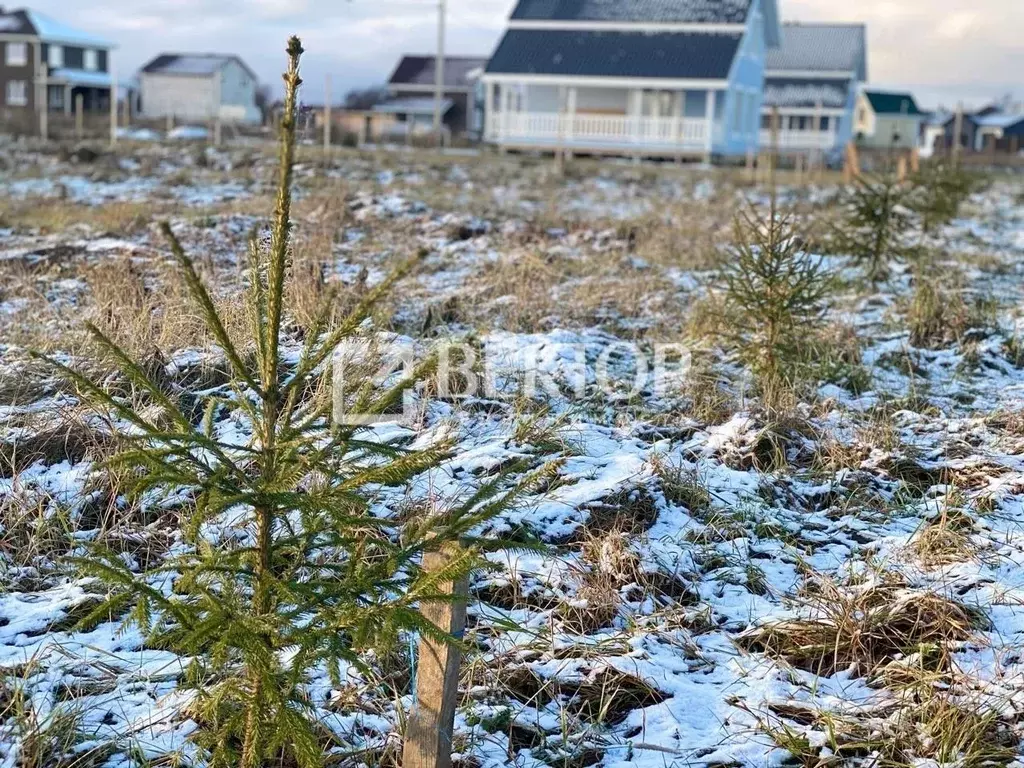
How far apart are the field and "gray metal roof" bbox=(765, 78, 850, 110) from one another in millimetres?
38807

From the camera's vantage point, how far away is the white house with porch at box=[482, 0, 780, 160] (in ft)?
101

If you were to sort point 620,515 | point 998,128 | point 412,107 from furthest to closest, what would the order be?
point 998,128
point 412,107
point 620,515

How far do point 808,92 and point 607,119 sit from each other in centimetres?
1834

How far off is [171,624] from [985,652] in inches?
108

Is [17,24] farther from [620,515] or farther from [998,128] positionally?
[998,128]

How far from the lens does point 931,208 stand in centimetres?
1109

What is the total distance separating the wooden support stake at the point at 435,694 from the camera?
8.78 feet

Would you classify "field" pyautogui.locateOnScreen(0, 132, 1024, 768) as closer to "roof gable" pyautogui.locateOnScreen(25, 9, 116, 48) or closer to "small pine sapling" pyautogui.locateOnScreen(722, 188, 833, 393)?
"small pine sapling" pyautogui.locateOnScreen(722, 188, 833, 393)

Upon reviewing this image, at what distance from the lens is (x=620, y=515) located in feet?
14.2

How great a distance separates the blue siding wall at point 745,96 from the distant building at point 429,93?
71.3ft

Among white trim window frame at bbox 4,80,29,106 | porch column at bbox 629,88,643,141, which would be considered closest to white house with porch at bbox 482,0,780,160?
porch column at bbox 629,88,643,141

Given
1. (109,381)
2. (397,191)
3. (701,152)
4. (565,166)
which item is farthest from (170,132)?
(109,381)

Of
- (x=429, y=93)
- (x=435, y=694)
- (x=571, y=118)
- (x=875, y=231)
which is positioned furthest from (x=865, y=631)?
(x=429, y=93)

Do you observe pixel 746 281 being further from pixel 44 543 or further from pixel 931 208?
pixel 931 208
